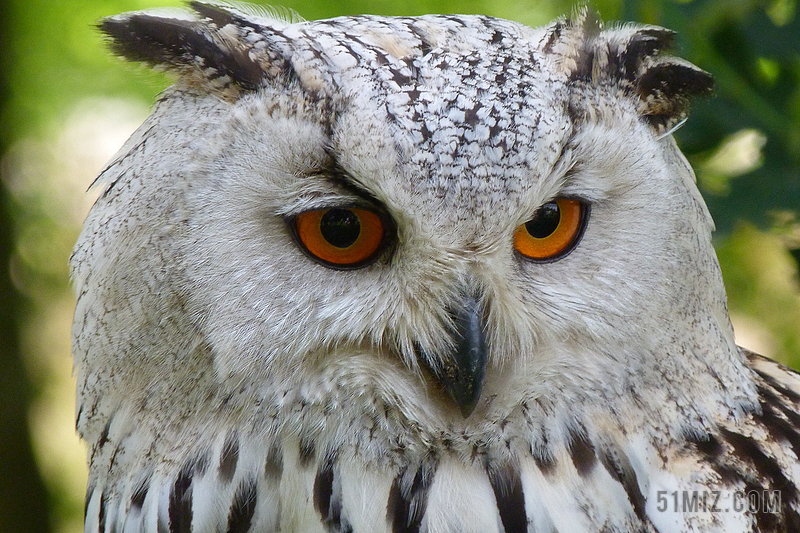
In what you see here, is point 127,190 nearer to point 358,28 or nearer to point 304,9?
point 358,28

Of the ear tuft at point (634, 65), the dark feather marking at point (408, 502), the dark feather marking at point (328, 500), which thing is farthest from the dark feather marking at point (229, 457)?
the ear tuft at point (634, 65)

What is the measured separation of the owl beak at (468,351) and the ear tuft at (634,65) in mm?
368

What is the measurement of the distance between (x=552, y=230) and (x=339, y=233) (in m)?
0.31

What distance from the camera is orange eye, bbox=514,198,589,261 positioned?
1.13 metres

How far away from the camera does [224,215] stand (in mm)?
1125

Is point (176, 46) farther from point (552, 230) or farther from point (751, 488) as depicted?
point (751, 488)

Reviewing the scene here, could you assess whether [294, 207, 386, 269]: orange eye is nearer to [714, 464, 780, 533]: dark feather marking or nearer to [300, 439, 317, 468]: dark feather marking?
[300, 439, 317, 468]: dark feather marking

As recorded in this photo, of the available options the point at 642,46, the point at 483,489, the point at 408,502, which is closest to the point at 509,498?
the point at 483,489

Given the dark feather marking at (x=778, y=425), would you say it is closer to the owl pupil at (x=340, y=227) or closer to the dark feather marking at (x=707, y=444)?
the dark feather marking at (x=707, y=444)

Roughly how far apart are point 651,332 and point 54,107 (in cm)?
297

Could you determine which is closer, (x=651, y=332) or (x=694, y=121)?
(x=651, y=332)

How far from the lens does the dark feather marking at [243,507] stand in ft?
3.93

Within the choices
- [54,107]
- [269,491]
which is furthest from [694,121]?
[54,107]

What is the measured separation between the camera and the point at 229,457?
1.19 meters
